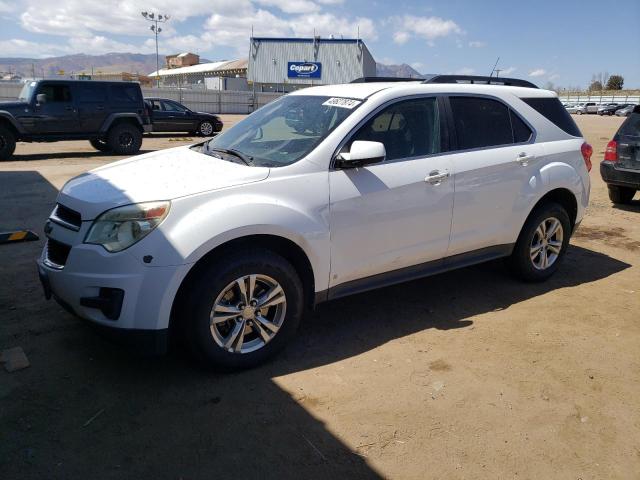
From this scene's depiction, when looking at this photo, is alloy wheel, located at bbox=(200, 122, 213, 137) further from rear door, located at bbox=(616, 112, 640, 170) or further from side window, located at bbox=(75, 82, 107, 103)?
rear door, located at bbox=(616, 112, 640, 170)

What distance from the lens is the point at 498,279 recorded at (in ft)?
17.2

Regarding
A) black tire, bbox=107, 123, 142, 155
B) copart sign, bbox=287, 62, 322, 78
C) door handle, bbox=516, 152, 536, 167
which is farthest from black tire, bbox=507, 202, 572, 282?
copart sign, bbox=287, 62, 322, 78

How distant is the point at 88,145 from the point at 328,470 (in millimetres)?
17131

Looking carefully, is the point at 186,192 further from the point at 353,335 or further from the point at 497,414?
the point at 497,414

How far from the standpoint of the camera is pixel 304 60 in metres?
54.9

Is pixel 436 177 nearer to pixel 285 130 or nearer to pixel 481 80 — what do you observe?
pixel 285 130

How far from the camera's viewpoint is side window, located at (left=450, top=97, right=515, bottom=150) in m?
4.31

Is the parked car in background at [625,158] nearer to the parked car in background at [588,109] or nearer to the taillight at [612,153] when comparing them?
the taillight at [612,153]

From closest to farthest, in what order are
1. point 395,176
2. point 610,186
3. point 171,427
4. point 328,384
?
point 171,427
point 328,384
point 395,176
point 610,186

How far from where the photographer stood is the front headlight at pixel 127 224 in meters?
3.00

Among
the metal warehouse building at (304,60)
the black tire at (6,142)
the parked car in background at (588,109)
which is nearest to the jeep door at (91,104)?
the black tire at (6,142)

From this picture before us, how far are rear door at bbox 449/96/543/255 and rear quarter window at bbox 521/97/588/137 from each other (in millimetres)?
301

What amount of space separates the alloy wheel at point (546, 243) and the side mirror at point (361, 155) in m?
2.14

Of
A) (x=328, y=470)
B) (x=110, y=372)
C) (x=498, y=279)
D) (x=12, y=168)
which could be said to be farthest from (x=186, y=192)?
(x=12, y=168)
